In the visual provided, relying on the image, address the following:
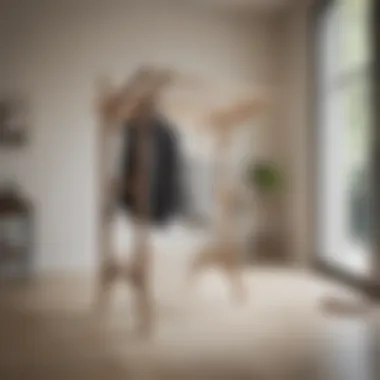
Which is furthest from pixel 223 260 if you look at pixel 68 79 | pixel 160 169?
pixel 68 79

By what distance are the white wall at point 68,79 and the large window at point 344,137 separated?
133 centimetres

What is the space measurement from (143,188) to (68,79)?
233 cm

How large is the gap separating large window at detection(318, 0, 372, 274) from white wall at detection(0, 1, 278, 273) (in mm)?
1326

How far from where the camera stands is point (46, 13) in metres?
5.80

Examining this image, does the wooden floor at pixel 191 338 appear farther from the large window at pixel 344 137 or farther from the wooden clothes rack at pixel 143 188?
the large window at pixel 344 137

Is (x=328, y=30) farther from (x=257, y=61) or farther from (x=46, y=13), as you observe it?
(x=46, y=13)

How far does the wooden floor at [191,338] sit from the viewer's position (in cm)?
305

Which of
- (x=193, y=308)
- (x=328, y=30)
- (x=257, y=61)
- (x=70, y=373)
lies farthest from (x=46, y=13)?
(x=70, y=373)

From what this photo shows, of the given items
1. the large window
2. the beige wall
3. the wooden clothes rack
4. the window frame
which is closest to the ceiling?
the beige wall

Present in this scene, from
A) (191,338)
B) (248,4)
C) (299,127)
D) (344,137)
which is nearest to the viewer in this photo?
(191,338)

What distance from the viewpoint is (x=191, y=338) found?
3658 millimetres

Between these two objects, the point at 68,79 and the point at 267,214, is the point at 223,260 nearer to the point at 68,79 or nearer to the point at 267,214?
the point at 267,214

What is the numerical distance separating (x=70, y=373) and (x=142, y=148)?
1502 mm

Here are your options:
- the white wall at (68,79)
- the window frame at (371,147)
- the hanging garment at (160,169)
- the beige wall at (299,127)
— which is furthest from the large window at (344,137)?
the hanging garment at (160,169)
